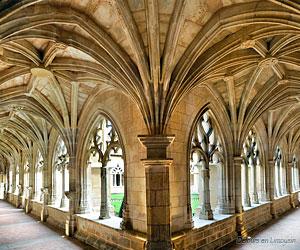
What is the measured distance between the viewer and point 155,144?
4.78 metres

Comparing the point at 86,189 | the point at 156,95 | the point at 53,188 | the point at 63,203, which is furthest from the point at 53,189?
the point at 156,95

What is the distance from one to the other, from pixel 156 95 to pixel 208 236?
3324 millimetres

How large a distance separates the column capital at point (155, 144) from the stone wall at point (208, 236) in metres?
1.55

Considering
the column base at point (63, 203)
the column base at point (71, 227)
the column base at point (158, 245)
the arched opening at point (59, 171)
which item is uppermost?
the arched opening at point (59, 171)

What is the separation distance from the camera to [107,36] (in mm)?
4586

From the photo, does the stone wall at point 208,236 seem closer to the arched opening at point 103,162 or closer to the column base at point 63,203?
the arched opening at point 103,162

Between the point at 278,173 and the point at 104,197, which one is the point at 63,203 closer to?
the point at 104,197

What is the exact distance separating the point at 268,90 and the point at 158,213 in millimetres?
4554

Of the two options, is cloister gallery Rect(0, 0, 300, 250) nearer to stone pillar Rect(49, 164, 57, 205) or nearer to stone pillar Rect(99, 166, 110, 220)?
stone pillar Rect(99, 166, 110, 220)

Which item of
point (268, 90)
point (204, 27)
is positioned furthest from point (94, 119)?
point (268, 90)

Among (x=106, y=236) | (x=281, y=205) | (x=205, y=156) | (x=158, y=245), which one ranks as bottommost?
(x=281, y=205)

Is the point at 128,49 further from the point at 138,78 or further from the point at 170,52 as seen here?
the point at 170,52

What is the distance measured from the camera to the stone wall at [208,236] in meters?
5.13

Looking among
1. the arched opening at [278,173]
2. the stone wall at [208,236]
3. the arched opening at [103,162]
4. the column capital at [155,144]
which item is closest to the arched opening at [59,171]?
the arched opening at [103,162]
